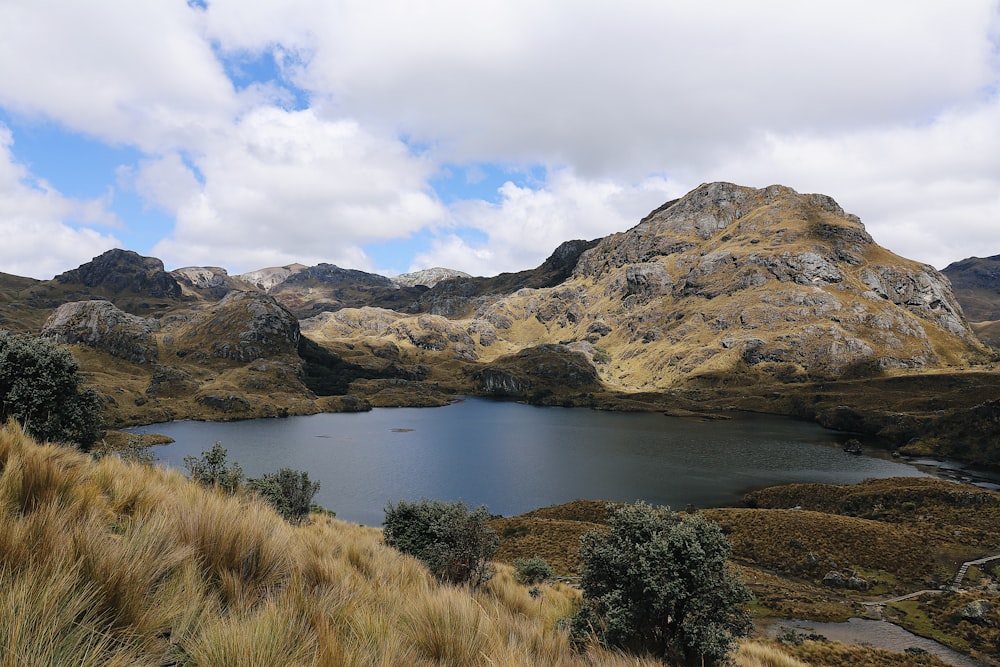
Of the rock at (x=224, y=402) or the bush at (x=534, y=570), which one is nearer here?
the bush at (x=534, y=570)

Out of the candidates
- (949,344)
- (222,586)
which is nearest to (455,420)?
(222,586)

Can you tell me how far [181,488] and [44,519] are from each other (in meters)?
3.49

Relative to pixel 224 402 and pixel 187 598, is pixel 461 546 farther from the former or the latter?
pixel 224 402

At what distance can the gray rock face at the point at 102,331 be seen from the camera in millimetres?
174000

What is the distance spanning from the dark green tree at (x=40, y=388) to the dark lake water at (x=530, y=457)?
36225 millimetres

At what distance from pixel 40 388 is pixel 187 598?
29.7 metres

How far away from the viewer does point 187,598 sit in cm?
296

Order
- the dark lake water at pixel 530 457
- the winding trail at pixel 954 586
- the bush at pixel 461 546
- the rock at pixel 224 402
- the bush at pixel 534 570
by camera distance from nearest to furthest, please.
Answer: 1. the bush at pixel 461 546
2. the bush at pixel 534 570
3. the winding trail at pixel 954 586
4. the dark lake water at pixel 530 457
5. the rock at pixel 224 402

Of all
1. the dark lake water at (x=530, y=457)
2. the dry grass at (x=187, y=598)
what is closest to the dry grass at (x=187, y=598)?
the dry grass at (x=187, y=598)

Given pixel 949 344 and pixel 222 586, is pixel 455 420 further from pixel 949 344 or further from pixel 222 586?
pixel 949 344

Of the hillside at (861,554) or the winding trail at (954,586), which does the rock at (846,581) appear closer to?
the hillside at (861,554)

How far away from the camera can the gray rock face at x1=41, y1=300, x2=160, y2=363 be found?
174m

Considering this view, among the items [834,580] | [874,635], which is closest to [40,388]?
[874,635]

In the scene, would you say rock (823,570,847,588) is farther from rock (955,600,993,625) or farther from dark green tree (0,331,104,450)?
dark green tree (0,331,104,450)
